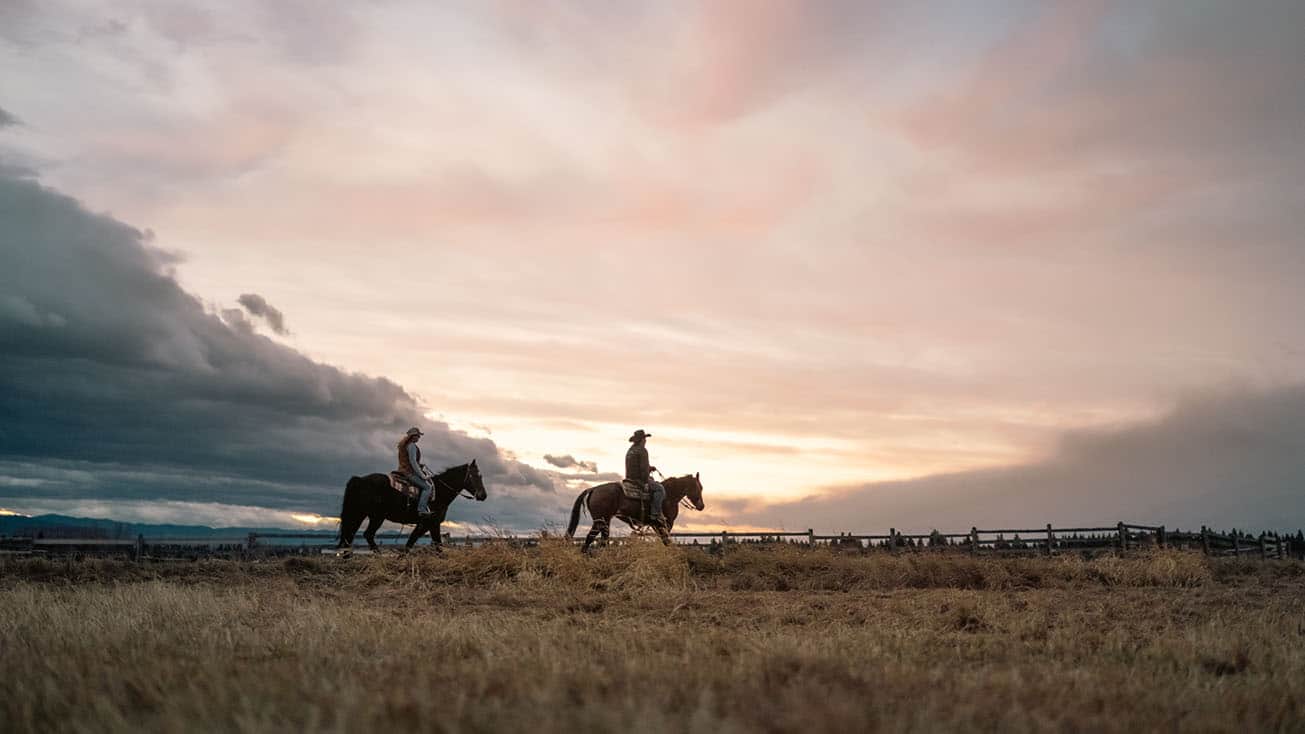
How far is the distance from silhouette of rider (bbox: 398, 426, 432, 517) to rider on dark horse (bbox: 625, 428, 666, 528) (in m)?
4.96

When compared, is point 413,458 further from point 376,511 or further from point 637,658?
point 637,658

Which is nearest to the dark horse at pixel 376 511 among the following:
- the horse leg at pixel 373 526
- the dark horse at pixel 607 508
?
the horse leg at pixel 373 526

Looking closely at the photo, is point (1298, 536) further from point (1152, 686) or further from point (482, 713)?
point (482, 713)

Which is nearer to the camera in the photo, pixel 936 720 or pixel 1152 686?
pixel 936 720

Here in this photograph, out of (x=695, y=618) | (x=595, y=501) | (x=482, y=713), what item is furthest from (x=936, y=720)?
(x=595, y=501)

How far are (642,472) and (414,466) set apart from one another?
5.55 m

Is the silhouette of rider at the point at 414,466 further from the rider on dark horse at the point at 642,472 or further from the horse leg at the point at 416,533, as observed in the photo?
the rider on dark horse at the point at 642,472

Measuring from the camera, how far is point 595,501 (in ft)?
81.4

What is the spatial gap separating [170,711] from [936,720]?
12.4ft

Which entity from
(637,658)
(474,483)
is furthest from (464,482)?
(637,658)

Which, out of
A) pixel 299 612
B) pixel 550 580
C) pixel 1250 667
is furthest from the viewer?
pixel 550 580

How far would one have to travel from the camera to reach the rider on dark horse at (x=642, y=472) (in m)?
24.5

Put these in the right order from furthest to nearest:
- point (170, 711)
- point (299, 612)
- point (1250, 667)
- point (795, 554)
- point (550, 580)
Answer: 1. point (795, 554)
2. point (550, 580)
3. point (299, 612)
4. point (1250, 667)
5. point (170, 711)

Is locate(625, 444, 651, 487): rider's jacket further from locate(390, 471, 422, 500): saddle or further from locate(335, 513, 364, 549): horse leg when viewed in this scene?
locate(335, 513, 364, 549): horse leg
